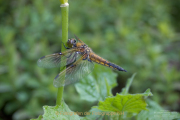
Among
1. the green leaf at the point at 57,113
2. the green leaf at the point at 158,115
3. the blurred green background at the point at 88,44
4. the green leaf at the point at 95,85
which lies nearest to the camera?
the green leaf at the point at 57,113

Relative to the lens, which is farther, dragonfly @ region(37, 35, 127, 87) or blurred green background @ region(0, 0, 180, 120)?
blurred green background @ region(0, 0, 180, 120)

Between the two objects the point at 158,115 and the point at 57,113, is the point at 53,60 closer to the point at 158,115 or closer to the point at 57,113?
the point at 57,113

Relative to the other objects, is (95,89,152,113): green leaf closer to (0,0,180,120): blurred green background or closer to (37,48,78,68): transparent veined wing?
(37,48,78,68): transparent veined wing

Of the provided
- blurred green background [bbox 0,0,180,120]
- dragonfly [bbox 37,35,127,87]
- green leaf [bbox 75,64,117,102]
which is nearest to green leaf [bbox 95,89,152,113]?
green leaf [bbox 75,64,117,102]

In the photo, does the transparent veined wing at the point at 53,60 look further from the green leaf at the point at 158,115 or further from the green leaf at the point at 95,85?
the green leaf at the point at 158,115

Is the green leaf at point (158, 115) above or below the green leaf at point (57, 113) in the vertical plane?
below

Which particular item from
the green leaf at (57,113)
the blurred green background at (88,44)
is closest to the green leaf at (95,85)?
the green leaf at (57,113)

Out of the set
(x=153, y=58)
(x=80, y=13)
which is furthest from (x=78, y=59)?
(x=80, y=13)
